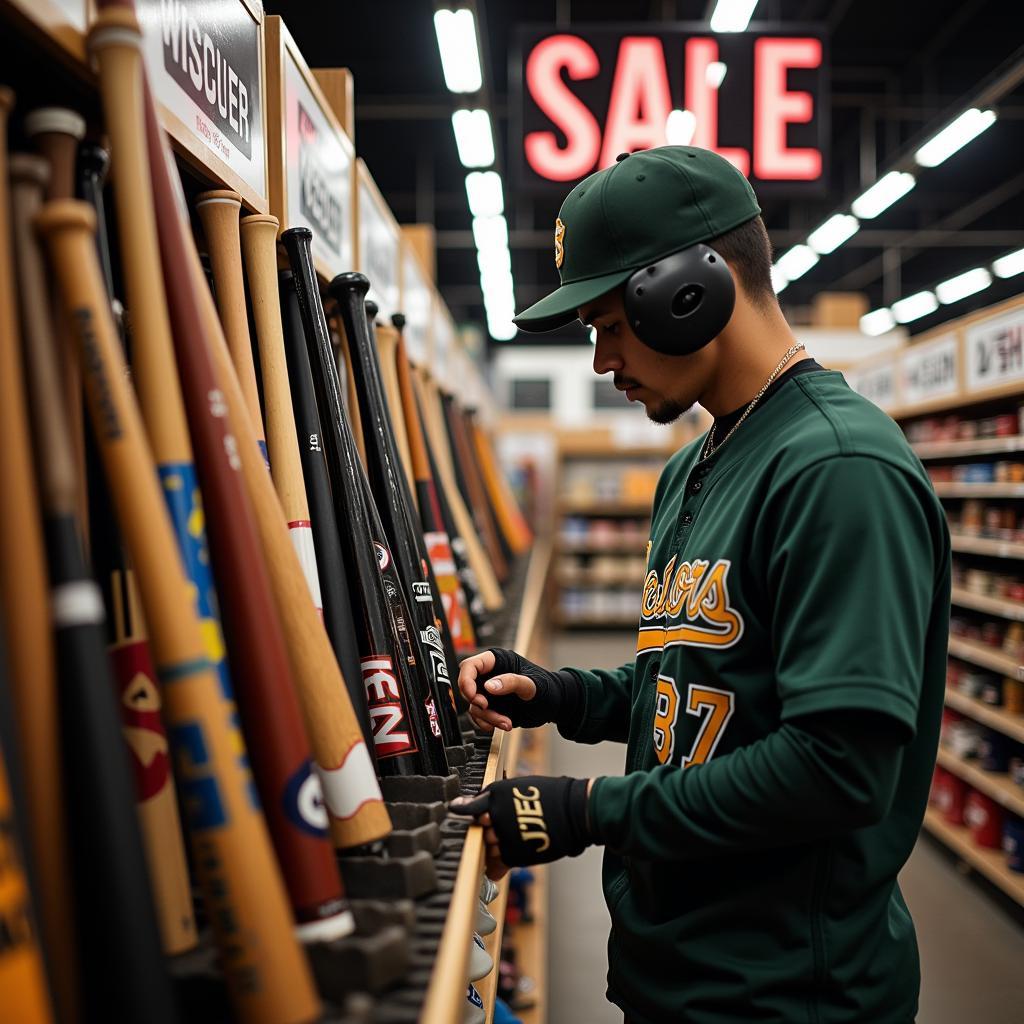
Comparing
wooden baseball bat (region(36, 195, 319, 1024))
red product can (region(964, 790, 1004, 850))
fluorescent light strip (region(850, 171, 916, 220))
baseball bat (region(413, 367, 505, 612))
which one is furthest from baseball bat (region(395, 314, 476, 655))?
fluorescent light strip (region(850, 171, 916, 220))

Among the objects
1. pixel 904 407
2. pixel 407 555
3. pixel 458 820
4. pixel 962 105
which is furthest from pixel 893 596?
pixel 962 105

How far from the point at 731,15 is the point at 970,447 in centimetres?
224

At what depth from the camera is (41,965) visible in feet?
1.58

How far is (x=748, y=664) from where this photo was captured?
0.99 meters

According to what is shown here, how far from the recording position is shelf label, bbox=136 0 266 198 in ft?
2.73

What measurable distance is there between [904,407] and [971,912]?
2.44 m

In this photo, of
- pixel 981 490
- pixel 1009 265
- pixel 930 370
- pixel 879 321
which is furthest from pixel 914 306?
pixel 981 490

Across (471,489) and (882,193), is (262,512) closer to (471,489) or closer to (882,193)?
(471,489)

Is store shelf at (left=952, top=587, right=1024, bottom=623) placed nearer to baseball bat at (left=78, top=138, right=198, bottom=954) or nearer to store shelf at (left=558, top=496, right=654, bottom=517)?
baseball bat at (left=78, top=138, right=198, bottom=954)

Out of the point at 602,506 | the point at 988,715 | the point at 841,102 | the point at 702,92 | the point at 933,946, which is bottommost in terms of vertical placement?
the point at 933,946

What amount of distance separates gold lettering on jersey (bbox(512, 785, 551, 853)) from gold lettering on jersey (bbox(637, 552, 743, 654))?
27 centimetres

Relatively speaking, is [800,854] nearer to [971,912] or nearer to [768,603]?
[768,603]

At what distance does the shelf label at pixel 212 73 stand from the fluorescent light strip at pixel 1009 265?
10917 millimetres

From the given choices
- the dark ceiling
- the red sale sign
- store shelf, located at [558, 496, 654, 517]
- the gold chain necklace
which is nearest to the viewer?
the gold chain necklace
